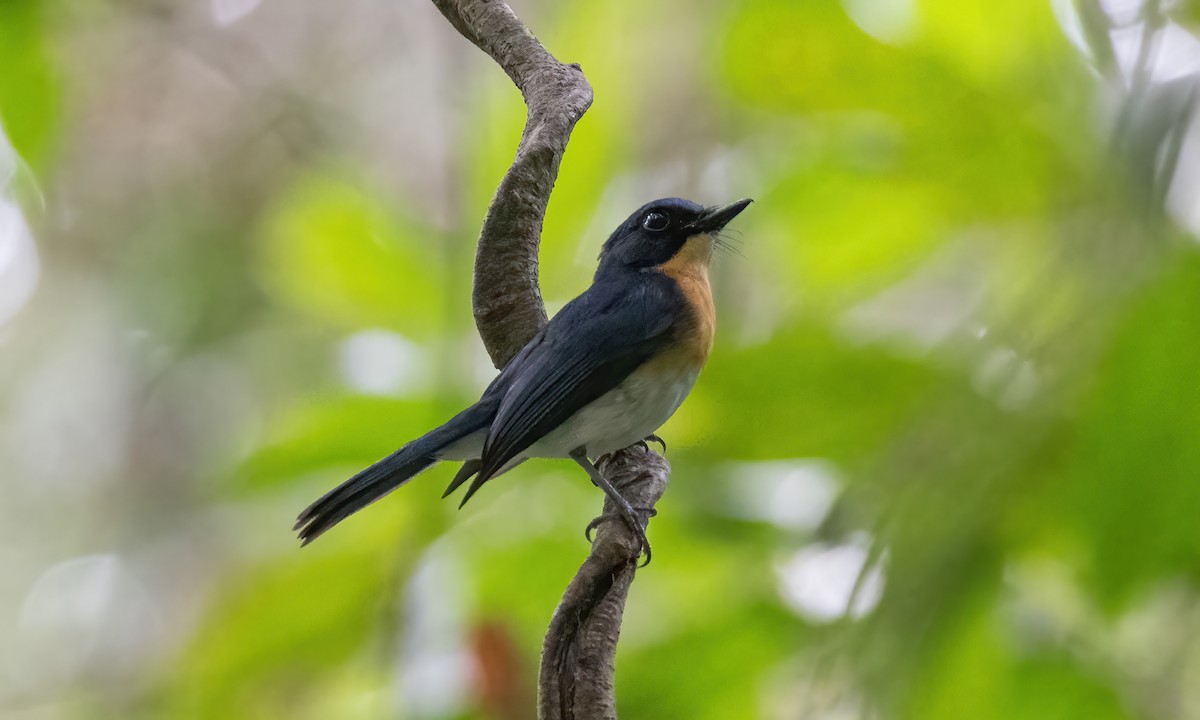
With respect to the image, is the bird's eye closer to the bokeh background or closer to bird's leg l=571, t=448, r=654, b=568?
the bokeh background

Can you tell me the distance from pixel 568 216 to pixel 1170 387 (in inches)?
55.8

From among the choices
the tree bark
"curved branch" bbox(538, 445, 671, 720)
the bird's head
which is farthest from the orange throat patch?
"curved branch" bbox(538, 445, 671, 720)

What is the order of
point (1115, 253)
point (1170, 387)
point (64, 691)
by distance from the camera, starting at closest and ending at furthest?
point (1170, 387) < point (1115, 253) < point (64, 691)

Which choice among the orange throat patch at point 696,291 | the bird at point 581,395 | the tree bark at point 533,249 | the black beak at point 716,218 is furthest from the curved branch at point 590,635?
the black beak at point 716,218

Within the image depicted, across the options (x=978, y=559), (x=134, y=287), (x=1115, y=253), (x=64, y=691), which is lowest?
(x=978, y=559)

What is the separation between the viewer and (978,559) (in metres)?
0.88

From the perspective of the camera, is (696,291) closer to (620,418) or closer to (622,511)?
(620,418)

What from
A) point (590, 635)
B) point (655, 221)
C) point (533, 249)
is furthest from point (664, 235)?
point (590, 635)

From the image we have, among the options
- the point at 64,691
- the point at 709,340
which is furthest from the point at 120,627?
the point at 709,340

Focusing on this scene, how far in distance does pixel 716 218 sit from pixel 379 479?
917 mm

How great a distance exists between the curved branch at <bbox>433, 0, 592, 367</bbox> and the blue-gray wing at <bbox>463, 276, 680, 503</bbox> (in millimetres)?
83

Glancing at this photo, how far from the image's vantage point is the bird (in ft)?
5.88

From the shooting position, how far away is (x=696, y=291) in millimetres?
2225

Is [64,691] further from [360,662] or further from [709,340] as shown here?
[709,340]
